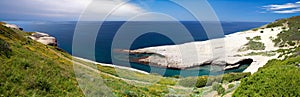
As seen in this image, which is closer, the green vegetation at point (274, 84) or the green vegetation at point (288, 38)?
the green vegetation at point (274, 84)

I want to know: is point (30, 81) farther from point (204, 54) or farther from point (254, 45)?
point (254, 45)

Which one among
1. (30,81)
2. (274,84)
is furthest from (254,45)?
(30,81)

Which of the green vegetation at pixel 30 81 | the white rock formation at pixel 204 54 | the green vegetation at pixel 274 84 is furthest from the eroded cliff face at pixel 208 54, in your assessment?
the green vegetation at pixel 30 81

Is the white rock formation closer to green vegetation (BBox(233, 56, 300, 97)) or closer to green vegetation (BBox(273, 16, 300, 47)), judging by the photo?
green vegetation (BBox(273, 16, 300, 47))

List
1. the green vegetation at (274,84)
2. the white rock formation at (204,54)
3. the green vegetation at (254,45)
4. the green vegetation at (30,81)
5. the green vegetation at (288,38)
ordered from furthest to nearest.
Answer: the green vegetation at (254,45), the white rock formation at (204,54), the green vegetation at (288,38), the green vegetation at (274,84), the green vegetation at (30,81)

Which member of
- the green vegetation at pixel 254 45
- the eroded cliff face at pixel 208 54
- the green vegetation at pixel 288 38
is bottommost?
the eroded cliff face at pixel 208 54

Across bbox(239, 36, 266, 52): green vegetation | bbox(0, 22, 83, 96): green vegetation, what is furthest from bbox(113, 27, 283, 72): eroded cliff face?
bbox(0, 22, 83, 96): green vegetation

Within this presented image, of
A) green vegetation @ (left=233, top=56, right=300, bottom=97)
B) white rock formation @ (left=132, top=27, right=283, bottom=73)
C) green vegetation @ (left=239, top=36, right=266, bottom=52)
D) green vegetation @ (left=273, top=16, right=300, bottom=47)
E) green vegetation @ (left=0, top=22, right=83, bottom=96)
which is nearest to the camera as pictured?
green vegetation @ (left=0, top=22, right=83, bottom=96)

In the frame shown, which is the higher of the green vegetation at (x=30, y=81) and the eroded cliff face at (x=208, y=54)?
the green vegetation at (x=30, y=81)

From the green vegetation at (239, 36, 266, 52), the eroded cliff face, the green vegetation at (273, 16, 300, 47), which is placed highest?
the green vegetation at (273, 16, 300, 47)

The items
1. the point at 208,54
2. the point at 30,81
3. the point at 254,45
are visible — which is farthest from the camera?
the point at 254,45

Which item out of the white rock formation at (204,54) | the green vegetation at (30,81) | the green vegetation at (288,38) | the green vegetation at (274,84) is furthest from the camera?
the white rock formation at (204,54)

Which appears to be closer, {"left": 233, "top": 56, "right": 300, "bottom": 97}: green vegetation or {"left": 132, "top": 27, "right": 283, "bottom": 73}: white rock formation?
{"left": 233, "top": 56, "right": 300, "bottom": 97}: green vegetation

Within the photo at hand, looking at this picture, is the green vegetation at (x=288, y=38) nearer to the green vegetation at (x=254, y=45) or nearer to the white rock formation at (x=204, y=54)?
the white rock formation at (x=204, y=54)
